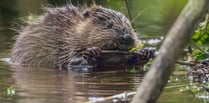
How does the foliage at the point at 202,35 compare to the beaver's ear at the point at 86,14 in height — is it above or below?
below

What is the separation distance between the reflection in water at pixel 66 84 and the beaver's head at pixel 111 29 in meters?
0.40

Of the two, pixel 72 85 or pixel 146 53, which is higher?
pixel 146 53

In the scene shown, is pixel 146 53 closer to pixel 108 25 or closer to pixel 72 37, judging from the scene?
pixel 108 25

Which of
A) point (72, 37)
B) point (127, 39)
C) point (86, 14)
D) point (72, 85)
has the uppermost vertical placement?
point (86, 14)

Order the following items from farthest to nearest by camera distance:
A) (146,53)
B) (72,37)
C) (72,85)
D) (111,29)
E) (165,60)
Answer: (72,37), (111,29), (146,53), (72,85), (165,60)

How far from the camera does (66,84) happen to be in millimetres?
4770

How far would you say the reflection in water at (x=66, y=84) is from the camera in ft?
13.4

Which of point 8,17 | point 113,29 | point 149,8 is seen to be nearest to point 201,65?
point 113,29

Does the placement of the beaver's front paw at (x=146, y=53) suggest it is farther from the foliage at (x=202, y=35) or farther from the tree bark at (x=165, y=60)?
the tree bark at (x=165, y=60)

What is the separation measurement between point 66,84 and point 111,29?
1.55 meters

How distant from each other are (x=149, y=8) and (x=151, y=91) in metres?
11.0

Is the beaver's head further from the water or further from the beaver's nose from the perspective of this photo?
the water

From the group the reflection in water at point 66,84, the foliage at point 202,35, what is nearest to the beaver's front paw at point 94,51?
the reflection in water at point 66,84

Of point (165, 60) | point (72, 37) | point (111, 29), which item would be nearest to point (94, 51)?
point (111, 29)
